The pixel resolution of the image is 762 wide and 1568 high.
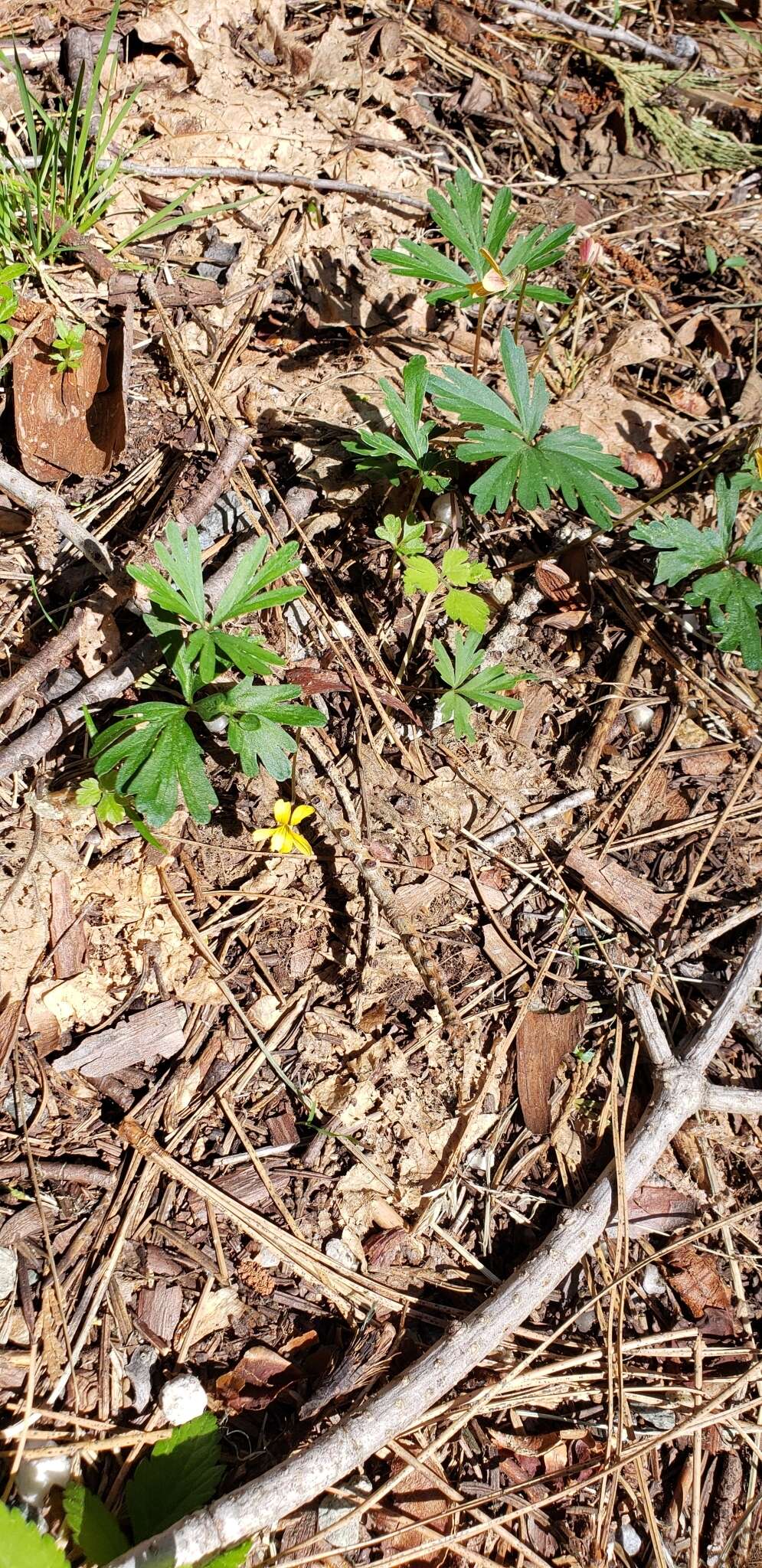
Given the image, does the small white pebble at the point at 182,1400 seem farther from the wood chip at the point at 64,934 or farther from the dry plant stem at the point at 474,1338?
the wood chip at the point at 64,934

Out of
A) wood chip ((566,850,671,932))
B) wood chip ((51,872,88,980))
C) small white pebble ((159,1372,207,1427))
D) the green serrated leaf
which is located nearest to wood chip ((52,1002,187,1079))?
wood chip ((51,872,88,980))

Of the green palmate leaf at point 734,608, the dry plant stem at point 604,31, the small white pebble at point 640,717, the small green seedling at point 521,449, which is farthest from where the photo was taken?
the dry plant stem at point 604,31

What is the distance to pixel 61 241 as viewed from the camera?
7.64 feet

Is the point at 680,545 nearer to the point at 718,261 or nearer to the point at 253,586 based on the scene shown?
the point at 253,586

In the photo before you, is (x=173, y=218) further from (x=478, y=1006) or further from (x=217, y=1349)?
(x=217, y=1349)

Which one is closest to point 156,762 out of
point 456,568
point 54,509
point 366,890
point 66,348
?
point 366,890

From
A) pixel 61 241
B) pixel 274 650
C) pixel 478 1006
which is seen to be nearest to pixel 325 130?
pixel 61 241

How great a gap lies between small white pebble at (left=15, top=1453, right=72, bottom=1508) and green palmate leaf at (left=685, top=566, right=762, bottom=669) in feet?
6.59

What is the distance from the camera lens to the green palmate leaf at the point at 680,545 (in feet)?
7.21

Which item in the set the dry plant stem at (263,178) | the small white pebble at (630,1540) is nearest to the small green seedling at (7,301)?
the dry plant stem at (263,178)

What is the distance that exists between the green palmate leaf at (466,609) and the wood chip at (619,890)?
21.9 inches

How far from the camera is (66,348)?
2213mm

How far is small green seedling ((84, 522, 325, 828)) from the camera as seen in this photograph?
1.77 m

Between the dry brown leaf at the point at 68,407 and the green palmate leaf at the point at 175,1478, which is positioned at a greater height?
the dry brown leaf at the point at 68,407
